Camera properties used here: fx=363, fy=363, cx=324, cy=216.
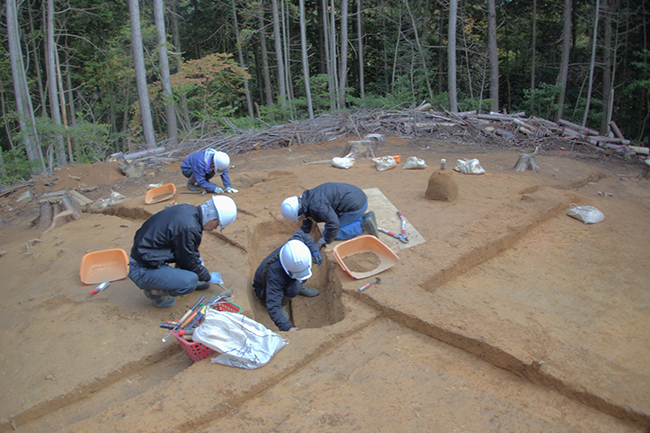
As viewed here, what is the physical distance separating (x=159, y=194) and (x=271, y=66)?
511 inches

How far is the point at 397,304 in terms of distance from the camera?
330cm

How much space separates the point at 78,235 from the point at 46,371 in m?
3.04

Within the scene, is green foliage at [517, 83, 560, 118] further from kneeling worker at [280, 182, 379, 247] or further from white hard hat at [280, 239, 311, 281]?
white hard hat at [280, 239, 311, 281]

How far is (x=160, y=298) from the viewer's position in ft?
11.4

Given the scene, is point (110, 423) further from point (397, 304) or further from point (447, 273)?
point (447, 273)

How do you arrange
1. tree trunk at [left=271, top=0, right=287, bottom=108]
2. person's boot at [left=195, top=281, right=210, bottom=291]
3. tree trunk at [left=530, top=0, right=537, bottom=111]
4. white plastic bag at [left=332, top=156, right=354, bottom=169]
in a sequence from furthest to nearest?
tree trunk at [left=530, top=0, right=537, bottom=111], tree trunk at [left=271, top=0, right=287, bottom=108], white plastic bag at [left=332, top=156, right=354, bottom=169], person's boot at [left=195, top=281, right=210, bottom=291]

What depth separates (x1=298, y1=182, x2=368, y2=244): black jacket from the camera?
14.3ft

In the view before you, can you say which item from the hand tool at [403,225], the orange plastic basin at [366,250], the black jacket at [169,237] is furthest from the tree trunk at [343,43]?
the black jacket at [169,237]

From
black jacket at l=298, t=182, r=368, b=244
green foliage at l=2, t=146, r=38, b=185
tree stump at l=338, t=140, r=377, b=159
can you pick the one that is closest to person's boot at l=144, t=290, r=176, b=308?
black jacket at l=298, t=182, r=368, b=244

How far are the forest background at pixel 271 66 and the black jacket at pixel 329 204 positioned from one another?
908cm

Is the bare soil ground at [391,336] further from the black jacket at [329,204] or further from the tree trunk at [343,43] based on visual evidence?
the tree trunk at [343,43]

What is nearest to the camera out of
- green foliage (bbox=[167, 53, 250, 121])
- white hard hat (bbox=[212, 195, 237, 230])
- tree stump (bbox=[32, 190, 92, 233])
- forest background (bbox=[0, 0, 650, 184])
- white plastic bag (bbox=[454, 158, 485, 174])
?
white hard hat (bbox=[212, 195, 237, 230])

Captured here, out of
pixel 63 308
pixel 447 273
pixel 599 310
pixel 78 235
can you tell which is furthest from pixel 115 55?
pixel 599 310

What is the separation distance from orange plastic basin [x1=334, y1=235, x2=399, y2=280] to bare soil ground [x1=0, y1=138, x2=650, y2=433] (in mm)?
106
